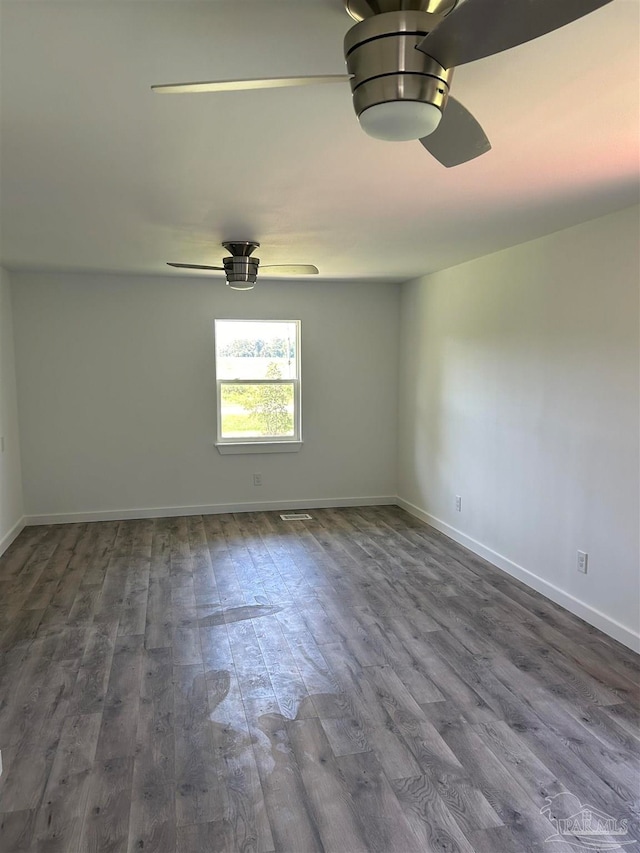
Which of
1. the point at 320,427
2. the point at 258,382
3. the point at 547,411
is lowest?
the point at 320,427

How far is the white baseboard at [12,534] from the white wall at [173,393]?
12 centimetres

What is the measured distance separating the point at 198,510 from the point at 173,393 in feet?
3.91

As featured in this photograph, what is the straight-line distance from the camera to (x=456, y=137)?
1530 mm

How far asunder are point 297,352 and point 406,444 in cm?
147

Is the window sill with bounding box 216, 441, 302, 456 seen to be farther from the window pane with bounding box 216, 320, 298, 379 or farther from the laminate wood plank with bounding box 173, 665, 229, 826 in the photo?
Answer: the laminate wood plank with bounding box 173, 665, 229, 826

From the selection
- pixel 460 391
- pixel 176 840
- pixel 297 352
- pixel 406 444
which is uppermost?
pixel 297 352

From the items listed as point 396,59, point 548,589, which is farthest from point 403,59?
point 548,589

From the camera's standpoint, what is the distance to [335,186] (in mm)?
2590

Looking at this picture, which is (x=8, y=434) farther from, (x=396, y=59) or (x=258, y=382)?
(x=396, y=59)

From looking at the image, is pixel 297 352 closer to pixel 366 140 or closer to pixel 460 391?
pixel 460 391

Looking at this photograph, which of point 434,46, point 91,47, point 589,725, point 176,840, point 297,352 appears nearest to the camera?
point 434,46

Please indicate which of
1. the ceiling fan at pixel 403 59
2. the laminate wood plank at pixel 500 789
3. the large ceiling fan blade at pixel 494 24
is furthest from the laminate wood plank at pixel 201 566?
the large ceiling fan blade at pixel 494 24

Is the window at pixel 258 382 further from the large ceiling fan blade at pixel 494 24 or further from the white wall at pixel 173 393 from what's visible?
the large ceiling fan blade at pixel 494 24

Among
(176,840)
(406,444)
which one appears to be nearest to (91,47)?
(176,840)
